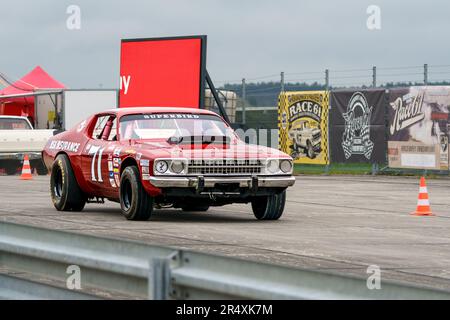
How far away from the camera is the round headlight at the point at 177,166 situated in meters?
13.1

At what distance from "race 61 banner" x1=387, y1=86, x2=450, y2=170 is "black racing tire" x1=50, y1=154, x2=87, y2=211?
13.9m

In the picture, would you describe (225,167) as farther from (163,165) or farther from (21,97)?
(21,97)

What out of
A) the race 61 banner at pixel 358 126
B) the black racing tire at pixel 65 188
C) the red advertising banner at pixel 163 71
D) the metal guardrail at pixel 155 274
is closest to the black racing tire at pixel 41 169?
the red advertising banner at pixel 163 71

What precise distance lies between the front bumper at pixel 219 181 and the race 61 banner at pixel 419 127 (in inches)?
565

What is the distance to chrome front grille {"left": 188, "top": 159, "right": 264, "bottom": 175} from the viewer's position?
13234 millimetres

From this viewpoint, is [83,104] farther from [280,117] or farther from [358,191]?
[358,191]

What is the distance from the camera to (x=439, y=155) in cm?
2725

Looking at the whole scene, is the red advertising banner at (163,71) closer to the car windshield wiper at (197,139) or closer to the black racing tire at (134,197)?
the car windshield wiper at (197,139)

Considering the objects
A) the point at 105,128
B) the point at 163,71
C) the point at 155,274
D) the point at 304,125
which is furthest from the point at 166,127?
the point at 304,125

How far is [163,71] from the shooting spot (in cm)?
2945

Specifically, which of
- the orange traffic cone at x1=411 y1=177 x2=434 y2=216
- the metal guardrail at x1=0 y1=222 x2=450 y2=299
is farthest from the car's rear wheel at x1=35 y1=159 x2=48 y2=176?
the metal guardrail at x1=0 y1=222 x2=450 y2=299

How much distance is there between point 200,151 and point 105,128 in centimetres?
197

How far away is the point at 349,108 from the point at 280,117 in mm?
3107
